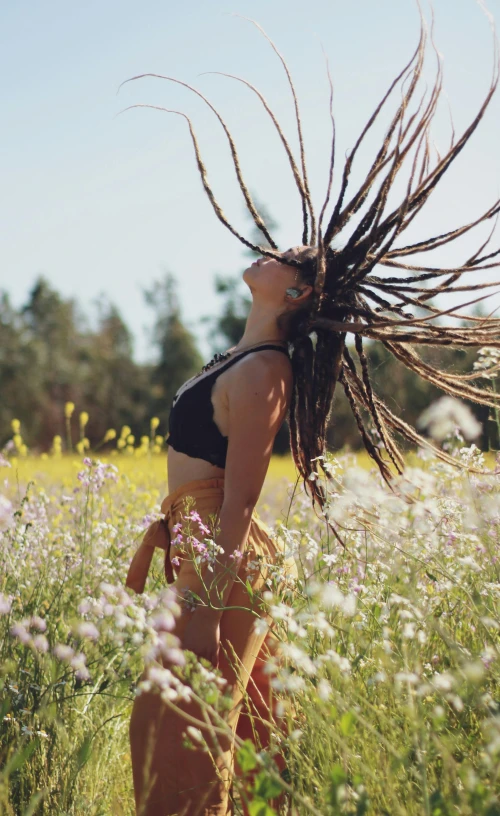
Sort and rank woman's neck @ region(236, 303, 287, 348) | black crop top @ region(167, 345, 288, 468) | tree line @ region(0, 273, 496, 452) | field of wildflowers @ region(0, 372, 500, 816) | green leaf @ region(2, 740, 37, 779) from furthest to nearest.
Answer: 1. tree line @ region(0, 273, 496, 452)
2. woman's neck @ region(236, 303, 287, 348)
3. black crop top @ region(167, 345, 288, 468)
4. field of wildflowers @ region(0, 372, 500, 816)
5. green leaf @ region(2, 740, 37, 779)

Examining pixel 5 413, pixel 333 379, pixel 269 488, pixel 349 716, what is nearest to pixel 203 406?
pixel 333 379

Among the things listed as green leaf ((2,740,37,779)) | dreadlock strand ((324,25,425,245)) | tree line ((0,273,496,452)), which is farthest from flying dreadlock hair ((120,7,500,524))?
tree line ((0,273,496,452))

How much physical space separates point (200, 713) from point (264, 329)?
1319mm

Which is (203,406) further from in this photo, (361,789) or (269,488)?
(269,488)

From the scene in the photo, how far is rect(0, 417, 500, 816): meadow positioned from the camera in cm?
151

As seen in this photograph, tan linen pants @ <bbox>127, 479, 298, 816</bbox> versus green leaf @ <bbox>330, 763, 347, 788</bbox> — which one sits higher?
green leaf @ <bbox>330, 763, 347, 788</bbox>

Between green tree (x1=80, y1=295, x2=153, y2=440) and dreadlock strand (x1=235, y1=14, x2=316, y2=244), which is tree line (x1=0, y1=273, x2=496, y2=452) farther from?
dreadlock strand (x1=235, y1=14, x2=316, y2=244)

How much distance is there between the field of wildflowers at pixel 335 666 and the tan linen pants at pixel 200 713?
0.12m

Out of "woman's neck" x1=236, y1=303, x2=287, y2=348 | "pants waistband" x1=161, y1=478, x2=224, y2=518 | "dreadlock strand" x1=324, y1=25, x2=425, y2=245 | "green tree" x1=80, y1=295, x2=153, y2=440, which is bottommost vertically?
"green tree" x1=80, y1=295, x2=153, y2=440

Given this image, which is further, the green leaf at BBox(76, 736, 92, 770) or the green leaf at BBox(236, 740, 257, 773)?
the green leaf at BBox(76, 736, 92, 770)

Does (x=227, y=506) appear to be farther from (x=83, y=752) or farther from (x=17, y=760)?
(x=17, y=760)

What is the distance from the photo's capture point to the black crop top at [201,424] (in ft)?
9.00

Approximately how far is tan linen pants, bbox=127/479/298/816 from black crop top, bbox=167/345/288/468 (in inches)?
4.3

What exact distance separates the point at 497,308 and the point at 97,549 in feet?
7.37
